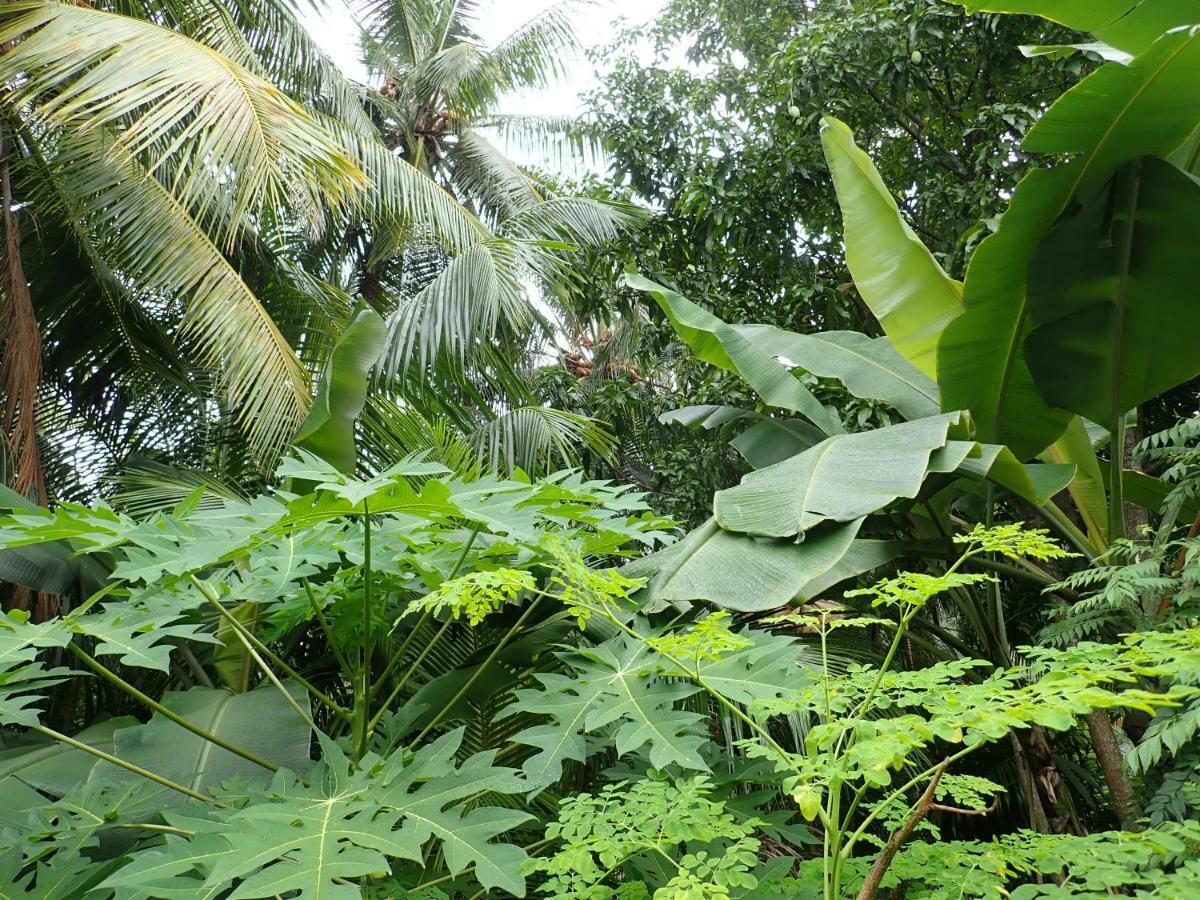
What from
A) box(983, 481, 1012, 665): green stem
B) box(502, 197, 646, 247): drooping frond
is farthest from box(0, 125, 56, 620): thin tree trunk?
box(983, 481, 1012, 665): green stem

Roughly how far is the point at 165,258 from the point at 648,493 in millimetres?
3001

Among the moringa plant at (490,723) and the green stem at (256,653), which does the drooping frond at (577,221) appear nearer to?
the moringa plant at (490,723)

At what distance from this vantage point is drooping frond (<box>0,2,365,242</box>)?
3.73m

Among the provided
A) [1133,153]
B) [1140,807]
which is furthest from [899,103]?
[1140,807]

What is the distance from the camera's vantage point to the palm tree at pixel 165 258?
3.86 m

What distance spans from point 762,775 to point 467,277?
3.64 metres

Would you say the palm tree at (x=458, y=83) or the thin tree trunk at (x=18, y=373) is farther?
the palm tree at (x=458, y=83)

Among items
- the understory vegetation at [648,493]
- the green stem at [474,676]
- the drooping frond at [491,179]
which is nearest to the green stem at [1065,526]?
the understory vegetation at [648,493]

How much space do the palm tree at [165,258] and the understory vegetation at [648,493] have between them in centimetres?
3

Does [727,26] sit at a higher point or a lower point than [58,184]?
higher

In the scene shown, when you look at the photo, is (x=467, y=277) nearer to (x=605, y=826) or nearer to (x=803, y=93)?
(x=803, y=93)

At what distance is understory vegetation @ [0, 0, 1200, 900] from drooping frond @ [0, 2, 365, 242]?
3 centimetres

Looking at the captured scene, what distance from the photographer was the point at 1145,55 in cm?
213

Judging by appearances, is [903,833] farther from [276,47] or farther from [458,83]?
[458,83]
